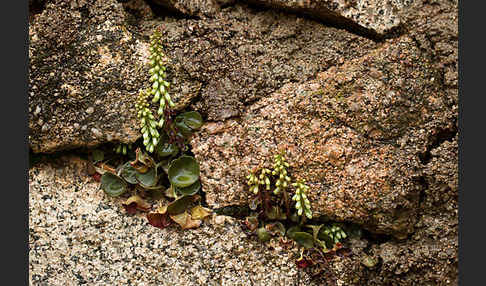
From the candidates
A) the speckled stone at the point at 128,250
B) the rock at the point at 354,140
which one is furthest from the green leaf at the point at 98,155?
the rock at the point at 354,140

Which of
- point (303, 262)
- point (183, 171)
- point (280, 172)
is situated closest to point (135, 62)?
point (183, 171)

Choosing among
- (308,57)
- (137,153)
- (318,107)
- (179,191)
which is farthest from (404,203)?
(137,153)

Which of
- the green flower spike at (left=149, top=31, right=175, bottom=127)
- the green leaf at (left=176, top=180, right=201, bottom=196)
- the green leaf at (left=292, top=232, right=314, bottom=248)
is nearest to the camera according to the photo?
the green flower spike at (left=149, top=31, right=175, bottom=127)

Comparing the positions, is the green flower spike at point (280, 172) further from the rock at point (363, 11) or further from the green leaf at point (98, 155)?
the green leaf at point (98, 155)

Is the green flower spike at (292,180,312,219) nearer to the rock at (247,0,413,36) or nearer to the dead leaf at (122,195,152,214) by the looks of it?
the dead leaf at (122,195,152,214)

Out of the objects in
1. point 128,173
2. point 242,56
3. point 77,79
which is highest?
point 242,56

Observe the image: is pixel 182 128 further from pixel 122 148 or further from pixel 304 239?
pixel 304 239

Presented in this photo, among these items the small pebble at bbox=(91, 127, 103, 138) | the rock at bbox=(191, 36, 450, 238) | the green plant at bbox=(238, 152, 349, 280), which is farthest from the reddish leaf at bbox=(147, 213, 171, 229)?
the small pebble at bbox=(91, 127, 103, 138)
